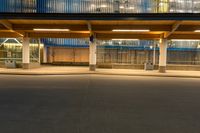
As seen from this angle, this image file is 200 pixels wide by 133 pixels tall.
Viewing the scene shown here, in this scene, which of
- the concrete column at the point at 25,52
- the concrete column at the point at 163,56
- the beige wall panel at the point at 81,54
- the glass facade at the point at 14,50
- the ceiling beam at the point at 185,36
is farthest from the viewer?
the beige wall panel at the point at 81,54

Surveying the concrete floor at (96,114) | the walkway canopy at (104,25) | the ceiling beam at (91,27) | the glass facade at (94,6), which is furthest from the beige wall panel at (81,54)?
the concrete floor at (96,114)

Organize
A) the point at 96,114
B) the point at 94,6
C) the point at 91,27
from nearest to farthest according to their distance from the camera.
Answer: the point at 96,114 < the point at 91,27 < the point at 94,6

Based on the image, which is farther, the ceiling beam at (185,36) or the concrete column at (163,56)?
the ceiling beam at (185,36)

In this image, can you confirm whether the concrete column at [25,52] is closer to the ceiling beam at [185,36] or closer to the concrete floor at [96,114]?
the ceiling beam at [185,36]

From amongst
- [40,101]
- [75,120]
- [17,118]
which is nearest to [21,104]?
[40,101]

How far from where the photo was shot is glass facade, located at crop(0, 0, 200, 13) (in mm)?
49406

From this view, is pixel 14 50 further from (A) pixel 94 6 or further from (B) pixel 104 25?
(A) pixel 94 6

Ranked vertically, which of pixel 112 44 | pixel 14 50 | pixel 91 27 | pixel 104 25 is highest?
pixel 104 25

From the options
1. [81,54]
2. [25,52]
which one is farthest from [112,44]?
[25,52]

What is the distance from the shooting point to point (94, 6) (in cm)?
5041

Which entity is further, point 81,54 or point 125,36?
point 81,54

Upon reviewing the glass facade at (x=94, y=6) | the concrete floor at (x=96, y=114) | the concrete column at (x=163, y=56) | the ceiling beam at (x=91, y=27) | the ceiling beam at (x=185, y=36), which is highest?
the glass facade at (x=94, y=6)

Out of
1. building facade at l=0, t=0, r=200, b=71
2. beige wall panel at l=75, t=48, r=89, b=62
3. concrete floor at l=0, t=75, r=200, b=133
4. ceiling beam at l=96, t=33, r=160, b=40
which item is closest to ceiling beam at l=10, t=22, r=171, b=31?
ceiling beam at l=96, t=33, r=160, b=40

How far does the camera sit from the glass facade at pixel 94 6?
162 ft
